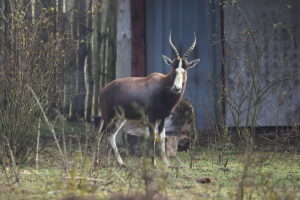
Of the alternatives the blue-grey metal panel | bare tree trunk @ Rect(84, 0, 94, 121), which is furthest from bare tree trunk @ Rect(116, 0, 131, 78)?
bare tree trunk @ Rect(84, 0, 94, 121)

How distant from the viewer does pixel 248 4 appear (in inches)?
589

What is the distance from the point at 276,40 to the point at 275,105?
3.82ft

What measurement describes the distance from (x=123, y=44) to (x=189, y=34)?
170cm

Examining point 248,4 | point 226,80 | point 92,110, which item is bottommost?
point 92,110

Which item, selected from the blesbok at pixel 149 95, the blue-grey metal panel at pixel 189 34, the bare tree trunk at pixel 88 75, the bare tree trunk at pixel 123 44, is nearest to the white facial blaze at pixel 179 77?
the blesbok at pixel 149 95

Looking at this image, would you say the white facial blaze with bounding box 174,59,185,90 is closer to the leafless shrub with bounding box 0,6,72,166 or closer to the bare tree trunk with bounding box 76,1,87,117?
the leafless shrub with bounding box 0,6,72,166

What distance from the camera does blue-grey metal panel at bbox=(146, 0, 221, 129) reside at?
1541 centimetres

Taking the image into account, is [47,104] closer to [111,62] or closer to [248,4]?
[248,4]

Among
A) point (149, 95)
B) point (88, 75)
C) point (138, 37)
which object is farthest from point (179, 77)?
point (88, 75)

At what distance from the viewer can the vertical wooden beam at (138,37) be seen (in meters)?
15.4

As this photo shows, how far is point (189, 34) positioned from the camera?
51.2 ft

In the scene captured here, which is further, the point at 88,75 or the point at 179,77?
the point at 88,75

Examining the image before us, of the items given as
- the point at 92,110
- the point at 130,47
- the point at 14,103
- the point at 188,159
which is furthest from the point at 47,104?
the point at 92,110

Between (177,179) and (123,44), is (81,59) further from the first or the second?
(177,179)
